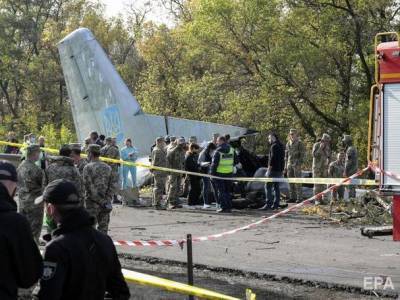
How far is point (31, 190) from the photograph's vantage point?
30.0 ft

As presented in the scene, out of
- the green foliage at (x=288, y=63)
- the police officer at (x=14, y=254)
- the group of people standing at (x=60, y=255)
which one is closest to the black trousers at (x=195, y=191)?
the green foliage at (x=288, y=63)

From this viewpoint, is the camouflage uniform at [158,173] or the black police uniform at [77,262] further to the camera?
the camouflage uniform at [158,173]

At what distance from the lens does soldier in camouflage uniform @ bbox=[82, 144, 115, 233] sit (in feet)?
30.1

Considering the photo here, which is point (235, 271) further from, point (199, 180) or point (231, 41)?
point (231, 41)

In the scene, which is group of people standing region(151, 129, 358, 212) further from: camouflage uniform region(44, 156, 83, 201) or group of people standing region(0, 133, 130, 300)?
group of people standing region(0, 133, 130, 300)

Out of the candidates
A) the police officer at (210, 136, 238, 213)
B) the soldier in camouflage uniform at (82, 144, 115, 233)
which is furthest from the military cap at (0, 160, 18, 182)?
the police officer at (210, 136, 238, 213)

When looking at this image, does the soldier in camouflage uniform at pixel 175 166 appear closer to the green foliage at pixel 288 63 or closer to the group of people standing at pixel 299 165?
the group of people standing at pixel 299 165

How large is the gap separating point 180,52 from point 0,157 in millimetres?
24820

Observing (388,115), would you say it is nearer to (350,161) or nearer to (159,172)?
(350,161)

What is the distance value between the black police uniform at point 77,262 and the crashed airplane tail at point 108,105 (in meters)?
15.4

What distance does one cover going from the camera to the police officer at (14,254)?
3525mm

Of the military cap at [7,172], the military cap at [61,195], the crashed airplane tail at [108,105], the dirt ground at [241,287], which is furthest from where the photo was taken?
the crashed airplane tail at [108,105]

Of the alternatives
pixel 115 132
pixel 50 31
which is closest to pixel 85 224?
pixel 115 132

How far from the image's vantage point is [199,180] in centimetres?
1648
